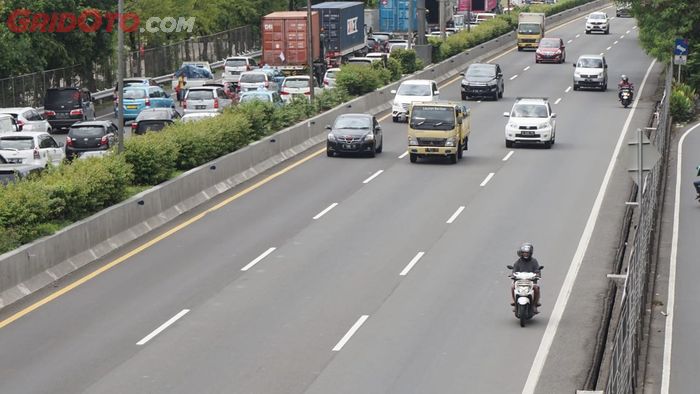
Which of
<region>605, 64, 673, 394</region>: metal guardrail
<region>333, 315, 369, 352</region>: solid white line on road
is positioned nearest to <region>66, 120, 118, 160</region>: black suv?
<region>605, 64, 673, 394</region>: metal guardrail

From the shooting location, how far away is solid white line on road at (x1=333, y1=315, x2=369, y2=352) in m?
22.3

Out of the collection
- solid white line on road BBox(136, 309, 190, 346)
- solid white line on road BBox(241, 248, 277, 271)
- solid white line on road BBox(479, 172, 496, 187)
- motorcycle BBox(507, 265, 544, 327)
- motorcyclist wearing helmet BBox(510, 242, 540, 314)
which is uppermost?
motorcyclist wearing helmet BBox(510, 242, 540, 314)

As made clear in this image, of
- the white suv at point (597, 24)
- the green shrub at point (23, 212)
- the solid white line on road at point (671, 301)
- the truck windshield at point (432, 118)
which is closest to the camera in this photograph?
the solid white line on road at point (671, 301)

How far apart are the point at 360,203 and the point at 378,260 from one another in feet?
23.7

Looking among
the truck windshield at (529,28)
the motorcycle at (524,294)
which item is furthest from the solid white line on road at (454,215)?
the truck windshield at (529,28)

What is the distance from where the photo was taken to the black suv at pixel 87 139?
147 ft

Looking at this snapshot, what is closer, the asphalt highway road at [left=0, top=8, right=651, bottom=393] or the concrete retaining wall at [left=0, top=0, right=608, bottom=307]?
the asphalt highway road at [left=0, top=8, right=651, bottom=393]

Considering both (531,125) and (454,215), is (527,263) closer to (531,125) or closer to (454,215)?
(454,215)

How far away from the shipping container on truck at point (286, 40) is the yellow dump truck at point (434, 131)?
109 feet

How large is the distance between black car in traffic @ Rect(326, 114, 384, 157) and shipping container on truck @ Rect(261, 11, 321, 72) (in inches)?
1253

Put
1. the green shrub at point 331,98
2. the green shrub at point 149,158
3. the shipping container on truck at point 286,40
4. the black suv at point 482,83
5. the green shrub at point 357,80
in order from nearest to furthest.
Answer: the green shrub at point 149,158
the green shrub at point 331,98
the green shrub at point 357,80
the black suv at point 482,83
the shipping container on truck at point 286,40

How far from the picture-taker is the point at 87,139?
148 feet

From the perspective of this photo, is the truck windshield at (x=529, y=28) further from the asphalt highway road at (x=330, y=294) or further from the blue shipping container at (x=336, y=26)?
the asphalt highway road at (x=330, y=294)

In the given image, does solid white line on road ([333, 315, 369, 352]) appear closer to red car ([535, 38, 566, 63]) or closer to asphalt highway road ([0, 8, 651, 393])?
asphalt highway road ([0, 8, 651, 393])
